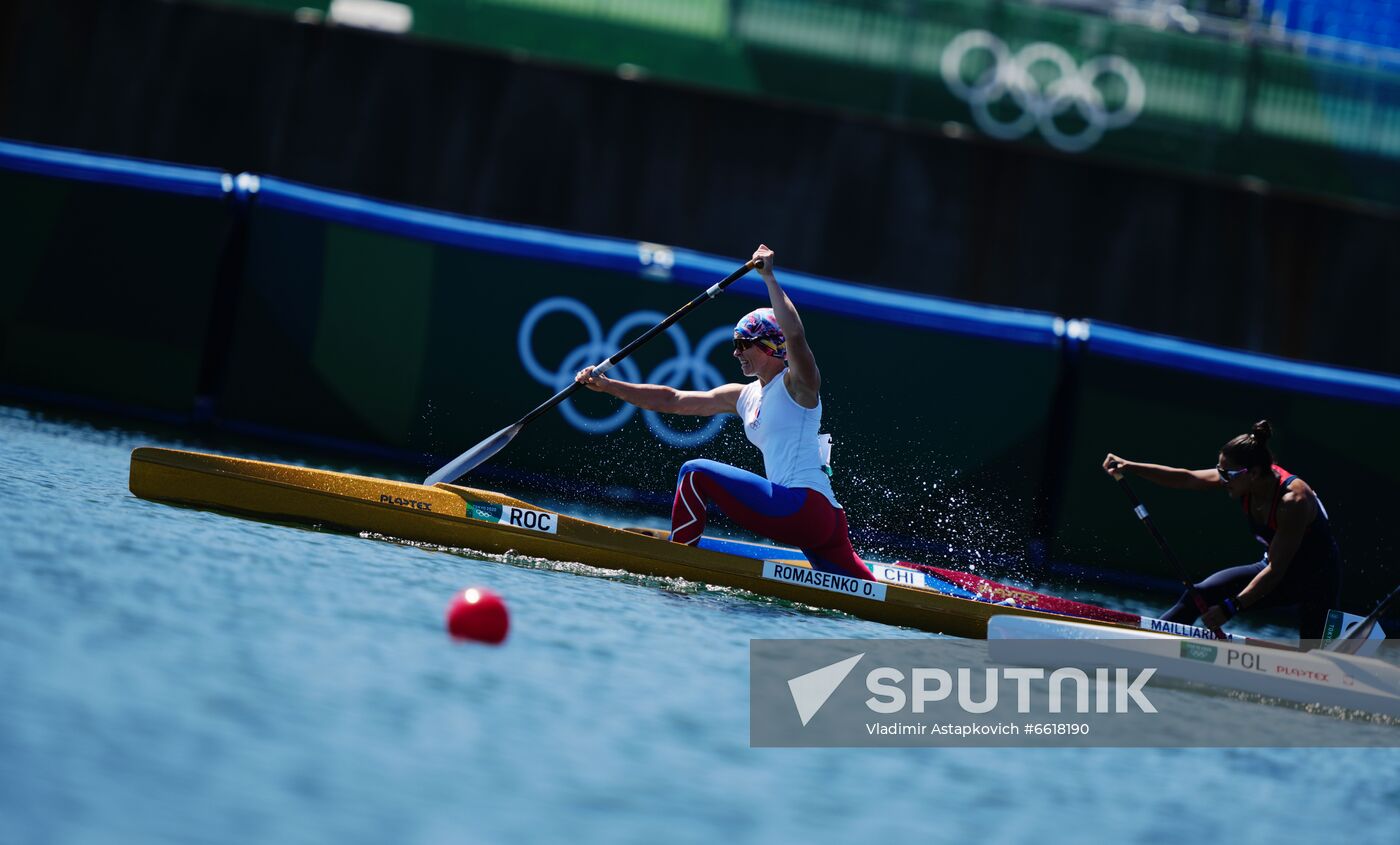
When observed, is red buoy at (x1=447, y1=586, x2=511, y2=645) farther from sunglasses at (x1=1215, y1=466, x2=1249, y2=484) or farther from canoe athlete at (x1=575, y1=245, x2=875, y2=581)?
sunglasses at (x1=1215, y1=466, x2=1249, y2=484)

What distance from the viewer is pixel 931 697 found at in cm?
682

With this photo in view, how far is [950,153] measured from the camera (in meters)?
16.7

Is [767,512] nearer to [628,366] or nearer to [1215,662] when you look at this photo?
[1215,662]

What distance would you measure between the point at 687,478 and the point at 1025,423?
4.09 m

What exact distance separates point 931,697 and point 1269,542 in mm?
3436

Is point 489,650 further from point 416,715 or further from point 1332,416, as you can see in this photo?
point 1332,416

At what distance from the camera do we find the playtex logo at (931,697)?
6.09 m

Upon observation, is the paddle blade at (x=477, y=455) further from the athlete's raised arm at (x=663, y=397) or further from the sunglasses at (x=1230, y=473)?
the sunglasses at (x=1230, y=473)

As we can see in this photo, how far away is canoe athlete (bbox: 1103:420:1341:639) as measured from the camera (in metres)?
9.09

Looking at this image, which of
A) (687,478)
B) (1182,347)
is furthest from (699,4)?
(687,478)

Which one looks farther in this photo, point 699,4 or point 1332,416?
point 699,4

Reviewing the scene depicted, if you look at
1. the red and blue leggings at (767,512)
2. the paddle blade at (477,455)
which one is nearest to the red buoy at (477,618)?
the red and blue leggings at (767,512)

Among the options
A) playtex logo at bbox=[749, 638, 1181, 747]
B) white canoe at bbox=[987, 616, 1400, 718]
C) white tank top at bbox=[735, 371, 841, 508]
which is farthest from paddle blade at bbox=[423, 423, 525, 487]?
white canoe at bbox=[987, 616, 1400, 718]

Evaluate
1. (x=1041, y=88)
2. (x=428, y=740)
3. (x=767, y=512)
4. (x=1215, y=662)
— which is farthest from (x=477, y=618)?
→ (x=1041, y=88)
